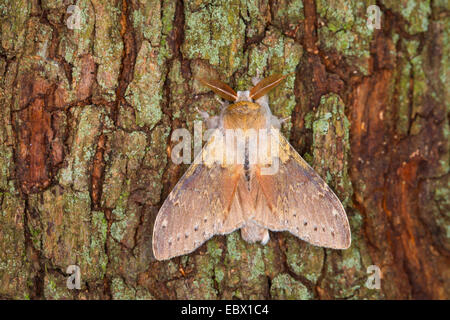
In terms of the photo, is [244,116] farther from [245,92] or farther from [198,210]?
[198,210]

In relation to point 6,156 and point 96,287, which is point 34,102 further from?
point 96,287

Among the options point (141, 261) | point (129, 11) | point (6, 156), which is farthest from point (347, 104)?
point (6, 156)

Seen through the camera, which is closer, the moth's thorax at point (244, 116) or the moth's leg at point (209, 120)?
the moth's thorax at point (244, 116)

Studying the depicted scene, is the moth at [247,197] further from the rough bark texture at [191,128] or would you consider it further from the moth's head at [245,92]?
the rough bark texture at [191,128]

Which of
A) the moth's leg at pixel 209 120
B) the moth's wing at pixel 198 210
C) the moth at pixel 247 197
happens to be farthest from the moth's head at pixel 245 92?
the moth's wing at pixel 198 210

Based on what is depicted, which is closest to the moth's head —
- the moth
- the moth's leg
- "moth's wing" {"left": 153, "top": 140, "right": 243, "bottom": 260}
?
the moth

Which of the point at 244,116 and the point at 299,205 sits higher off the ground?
the point at 244,116

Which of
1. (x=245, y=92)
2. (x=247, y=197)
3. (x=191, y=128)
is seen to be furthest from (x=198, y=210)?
(x=245, y=92)
